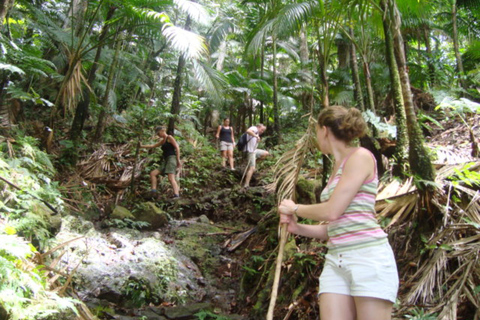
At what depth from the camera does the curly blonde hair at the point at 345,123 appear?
2072 millimetres

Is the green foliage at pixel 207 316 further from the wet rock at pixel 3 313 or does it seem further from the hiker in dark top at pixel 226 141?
the hiker in dark top at pixel 226 141

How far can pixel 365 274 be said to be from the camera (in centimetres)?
183

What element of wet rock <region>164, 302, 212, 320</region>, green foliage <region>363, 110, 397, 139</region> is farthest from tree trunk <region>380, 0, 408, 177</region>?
wet rock <region>164, 302, 212, 320</region>

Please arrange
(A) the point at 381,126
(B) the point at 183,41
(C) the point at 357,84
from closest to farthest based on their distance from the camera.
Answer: (A) the point at 381,126, (B) the point at 183,41, (C) the point at 357,84

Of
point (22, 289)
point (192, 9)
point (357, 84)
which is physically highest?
point (192, 9)

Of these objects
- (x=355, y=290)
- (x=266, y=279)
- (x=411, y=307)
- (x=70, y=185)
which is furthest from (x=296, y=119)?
(x=355, y=290)

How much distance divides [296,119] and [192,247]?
11497 mm

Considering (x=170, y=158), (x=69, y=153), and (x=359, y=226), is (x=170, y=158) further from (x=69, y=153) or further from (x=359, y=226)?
(x=359, y=226)

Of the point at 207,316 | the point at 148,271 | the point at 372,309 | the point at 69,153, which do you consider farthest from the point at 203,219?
the point at 372,309

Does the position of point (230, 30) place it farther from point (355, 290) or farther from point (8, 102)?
point (355, 290)

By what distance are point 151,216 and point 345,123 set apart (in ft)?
19.0

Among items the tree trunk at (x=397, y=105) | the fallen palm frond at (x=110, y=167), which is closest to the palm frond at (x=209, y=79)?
the fallen palm frond at (x=110, y=167)

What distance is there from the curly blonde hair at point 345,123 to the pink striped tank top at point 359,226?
0.18 m

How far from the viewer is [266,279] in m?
4.75
